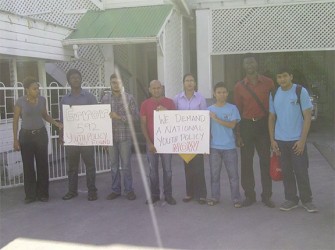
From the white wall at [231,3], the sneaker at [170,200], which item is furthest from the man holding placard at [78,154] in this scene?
the white wall at [231,3]

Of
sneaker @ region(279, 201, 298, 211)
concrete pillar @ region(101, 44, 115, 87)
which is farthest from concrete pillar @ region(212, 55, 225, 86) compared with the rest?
sneaker @ region(279, 201, 298, 211)

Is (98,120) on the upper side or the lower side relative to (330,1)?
lower

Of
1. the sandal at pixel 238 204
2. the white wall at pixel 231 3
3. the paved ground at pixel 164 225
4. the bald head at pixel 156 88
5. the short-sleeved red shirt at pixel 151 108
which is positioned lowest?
the paved ground at pixel 164 225

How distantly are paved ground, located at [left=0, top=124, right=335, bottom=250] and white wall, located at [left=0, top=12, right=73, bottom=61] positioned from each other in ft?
10.1

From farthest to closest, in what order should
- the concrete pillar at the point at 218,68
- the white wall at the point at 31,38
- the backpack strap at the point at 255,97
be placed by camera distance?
the concrete pillar at the point at 218,68 < the white wall at the point at 31,38 < the backpack strap at the point at 255,97

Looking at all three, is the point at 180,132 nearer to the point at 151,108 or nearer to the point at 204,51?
the point at 151,108

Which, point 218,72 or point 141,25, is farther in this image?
point 218,72

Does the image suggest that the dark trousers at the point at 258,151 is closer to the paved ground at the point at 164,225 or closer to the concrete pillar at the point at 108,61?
the paved ground at the point at 164,225

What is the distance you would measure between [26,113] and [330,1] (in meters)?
7.50

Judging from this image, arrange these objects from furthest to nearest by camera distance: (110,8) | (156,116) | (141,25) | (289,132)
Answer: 1. (110,8)
2. (141,25)
3. (156,116)
4. (289,132)

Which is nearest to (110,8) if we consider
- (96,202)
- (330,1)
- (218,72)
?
(218,72)

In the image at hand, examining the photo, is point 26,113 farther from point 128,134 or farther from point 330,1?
point 330,1

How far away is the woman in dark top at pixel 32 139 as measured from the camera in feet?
18.9

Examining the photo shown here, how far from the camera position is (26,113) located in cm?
575
